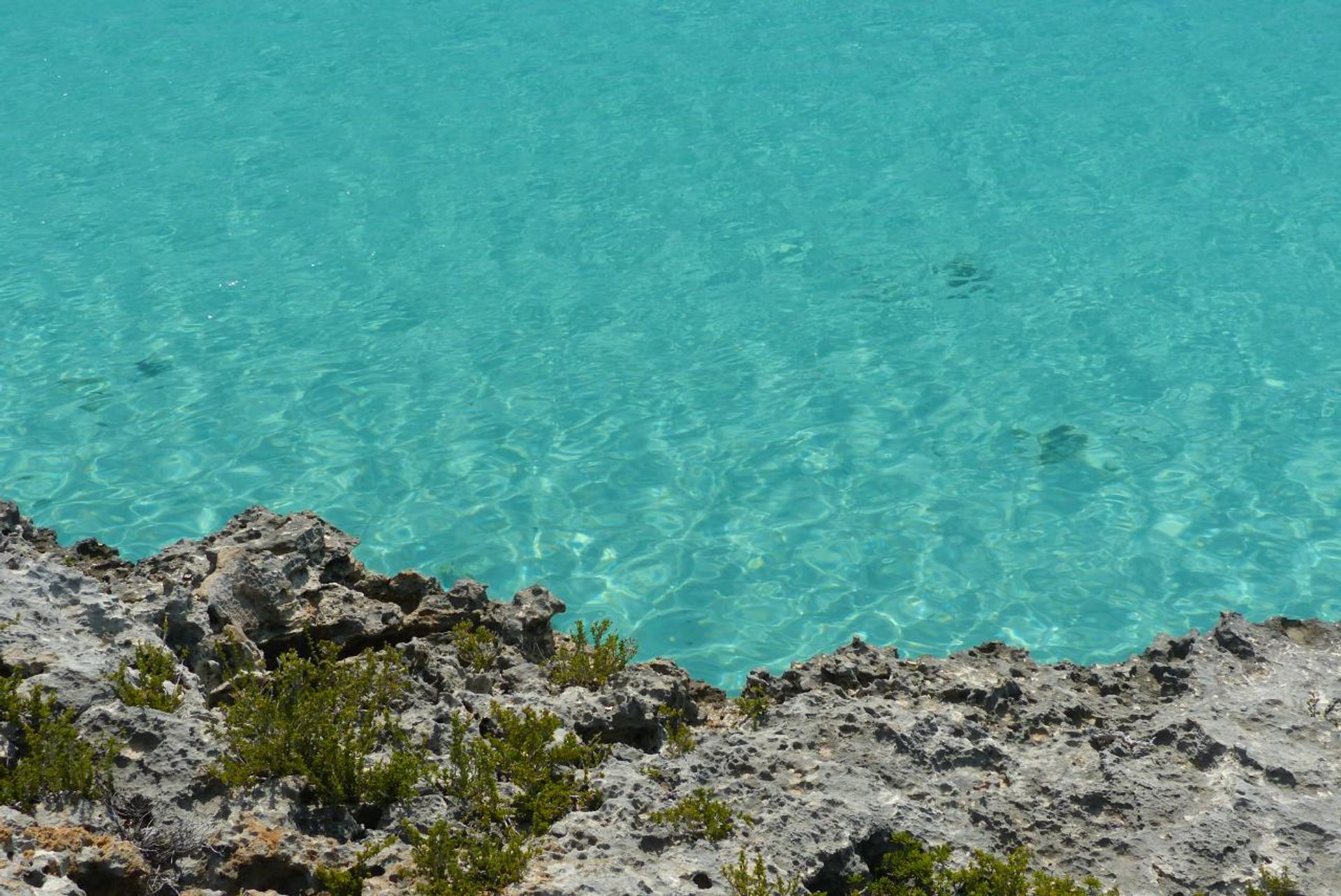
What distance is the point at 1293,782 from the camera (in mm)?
5434

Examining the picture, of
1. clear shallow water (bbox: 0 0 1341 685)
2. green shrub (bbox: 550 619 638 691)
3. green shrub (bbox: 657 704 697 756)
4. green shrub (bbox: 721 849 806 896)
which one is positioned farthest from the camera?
clear shallow water (bbox: 0 0 1341 685)

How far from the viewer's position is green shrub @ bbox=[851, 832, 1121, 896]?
189 inches

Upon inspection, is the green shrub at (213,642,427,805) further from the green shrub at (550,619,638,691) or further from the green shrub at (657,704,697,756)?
the green shrub at (657,704,697,756)

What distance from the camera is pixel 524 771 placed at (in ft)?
17.3

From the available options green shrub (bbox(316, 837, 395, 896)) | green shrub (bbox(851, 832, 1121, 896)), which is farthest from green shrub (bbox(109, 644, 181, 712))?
green shrub (bbox(851, 832, 1121, 896))

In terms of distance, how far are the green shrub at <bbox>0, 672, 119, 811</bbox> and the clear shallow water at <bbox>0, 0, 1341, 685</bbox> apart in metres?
4.55

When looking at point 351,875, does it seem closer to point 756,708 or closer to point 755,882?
point 755,882

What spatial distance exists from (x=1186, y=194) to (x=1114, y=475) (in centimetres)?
567

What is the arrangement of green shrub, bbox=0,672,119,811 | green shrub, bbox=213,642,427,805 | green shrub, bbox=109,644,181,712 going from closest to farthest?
green shrub, bbox=0,672,119,811
green shrub, bbox=213,642,427,805
green shrub, bbox=109,644,181,712

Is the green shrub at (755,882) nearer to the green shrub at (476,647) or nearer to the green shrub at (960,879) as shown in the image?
the green shrub at (960,879)

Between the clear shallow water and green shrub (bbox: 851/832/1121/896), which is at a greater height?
the clear shallow water

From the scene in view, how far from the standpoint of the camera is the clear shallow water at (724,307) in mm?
9859

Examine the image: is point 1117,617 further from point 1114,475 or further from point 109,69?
point 109,69

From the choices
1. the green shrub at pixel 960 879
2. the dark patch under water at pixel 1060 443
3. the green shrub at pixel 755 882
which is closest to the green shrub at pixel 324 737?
the green shrub at pixel 755 882
